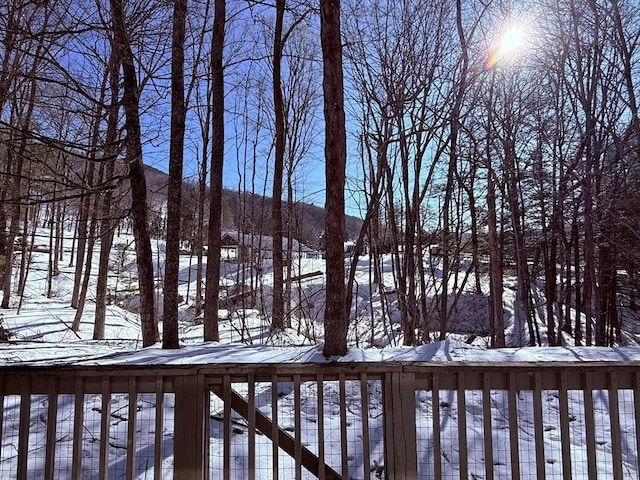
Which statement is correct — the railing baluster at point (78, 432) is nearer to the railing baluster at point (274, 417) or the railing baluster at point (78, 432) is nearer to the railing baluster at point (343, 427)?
the railing baluster at point (274, 417)

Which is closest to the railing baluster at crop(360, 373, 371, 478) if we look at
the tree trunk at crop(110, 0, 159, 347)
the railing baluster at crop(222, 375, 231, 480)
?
the railing baluster at crop(222, 375, 231, 480)

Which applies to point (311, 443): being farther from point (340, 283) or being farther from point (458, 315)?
point (458, 315)

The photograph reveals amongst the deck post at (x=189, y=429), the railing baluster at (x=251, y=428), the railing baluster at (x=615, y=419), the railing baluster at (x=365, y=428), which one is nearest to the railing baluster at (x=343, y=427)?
the railing baluster at (x=365, y=428)

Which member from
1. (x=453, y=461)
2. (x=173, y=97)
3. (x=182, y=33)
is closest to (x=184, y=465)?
(x=453, y=461)

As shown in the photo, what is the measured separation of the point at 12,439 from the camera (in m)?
2.77

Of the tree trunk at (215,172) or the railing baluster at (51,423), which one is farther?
the tree trunk at (215,172)

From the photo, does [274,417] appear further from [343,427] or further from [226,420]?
[343,427]

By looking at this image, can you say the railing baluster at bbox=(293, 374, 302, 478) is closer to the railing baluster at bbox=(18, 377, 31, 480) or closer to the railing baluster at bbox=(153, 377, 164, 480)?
the railing baluster at bbox=(153, 377, 164, 480)

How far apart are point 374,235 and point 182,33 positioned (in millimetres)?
6481

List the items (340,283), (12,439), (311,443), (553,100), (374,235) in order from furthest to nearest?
1. (374,235)
2. (553,100)
3. (340,283)
4. (311,443)
5. (12,439)

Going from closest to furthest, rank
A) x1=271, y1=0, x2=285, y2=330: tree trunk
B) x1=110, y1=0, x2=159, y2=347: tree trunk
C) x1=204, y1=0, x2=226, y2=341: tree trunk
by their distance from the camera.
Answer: x1=110, y1=0, x2=159, y2=347: tree trunk
x1=204, y1=0, x2=226, y2=341: tree trunk
x1=271, y1=0, x2=285, y2=330: tree trunk

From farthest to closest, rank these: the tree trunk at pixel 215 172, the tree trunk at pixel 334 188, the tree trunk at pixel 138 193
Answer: the tree trunk at pixel 215 172, the tree trunk at pixel 138 193, the tree trunk at pixel 334 188

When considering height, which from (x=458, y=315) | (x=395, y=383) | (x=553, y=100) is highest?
(x=553, y=100)

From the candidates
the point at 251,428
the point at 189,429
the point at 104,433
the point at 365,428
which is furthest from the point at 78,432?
the point at 365,428
